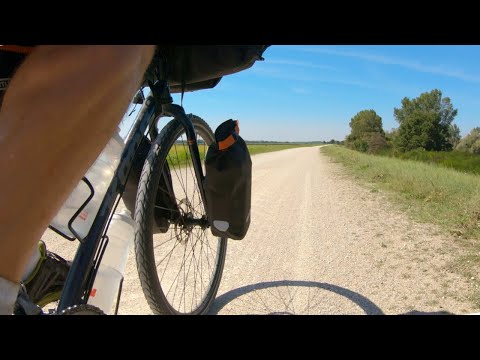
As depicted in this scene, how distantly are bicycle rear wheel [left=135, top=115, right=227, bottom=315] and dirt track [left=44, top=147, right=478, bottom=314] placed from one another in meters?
0.18

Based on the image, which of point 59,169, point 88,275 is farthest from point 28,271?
point 59,169

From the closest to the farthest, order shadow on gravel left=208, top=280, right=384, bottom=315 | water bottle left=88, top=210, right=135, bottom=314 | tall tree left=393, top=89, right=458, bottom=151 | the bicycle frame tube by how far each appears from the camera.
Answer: the bicycle frame tube → water bottle left=88, top=210, right=135, bottom=314 → shadow on gravel left=208, top=280, right=384, bottom=315 → tall tree left=393, top=89, right=458, bottom=151

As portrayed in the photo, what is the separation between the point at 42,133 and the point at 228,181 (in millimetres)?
1042

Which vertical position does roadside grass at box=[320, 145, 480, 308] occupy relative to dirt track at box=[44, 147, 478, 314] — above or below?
above

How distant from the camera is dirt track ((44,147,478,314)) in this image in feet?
7.61

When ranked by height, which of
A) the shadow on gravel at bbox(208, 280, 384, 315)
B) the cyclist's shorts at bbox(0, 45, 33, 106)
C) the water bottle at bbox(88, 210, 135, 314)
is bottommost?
the shadow on gravel at bbox(208, 280, 384, 315)

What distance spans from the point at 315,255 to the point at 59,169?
2947mm

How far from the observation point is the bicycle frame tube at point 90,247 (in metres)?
1.04

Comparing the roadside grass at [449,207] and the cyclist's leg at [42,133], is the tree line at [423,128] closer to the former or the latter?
the roadside grass at [449,207]

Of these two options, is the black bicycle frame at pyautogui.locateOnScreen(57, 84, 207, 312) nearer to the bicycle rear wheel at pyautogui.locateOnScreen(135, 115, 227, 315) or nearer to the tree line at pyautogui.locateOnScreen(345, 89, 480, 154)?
the bicycle rear wheel at pyautogui.locateOnScreen(135, 115, 227, 315)

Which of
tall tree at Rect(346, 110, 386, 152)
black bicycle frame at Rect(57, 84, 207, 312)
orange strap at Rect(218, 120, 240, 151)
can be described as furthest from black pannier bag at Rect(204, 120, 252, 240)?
tall tree at Rect(346, 110, 386, 152)

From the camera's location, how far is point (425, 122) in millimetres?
42719

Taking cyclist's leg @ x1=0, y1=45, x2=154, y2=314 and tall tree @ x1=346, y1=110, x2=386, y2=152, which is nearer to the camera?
cyclist's leg @ x1=0, y1=45, x2=154, y2=314
